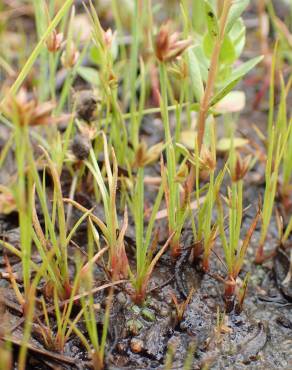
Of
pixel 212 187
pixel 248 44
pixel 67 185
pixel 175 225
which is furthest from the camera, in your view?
pixel 248 44

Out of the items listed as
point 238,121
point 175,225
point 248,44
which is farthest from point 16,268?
point 248,44

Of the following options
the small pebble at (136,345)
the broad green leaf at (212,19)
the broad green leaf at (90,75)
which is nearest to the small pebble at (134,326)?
the small pebble at (136,345)

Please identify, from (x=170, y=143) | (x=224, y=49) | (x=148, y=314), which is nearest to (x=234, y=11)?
(x=224, y=49)

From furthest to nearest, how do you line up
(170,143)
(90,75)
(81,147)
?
(90,75) < (81,147) < (170,143)

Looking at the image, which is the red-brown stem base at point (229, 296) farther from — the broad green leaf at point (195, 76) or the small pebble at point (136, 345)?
the broad green leaf at point (195, 76)

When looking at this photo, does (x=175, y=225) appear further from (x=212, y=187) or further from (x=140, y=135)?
(x=140, y=135)

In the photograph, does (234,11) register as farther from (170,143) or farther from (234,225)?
(234,225)

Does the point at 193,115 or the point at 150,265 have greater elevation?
the point at 193,115
